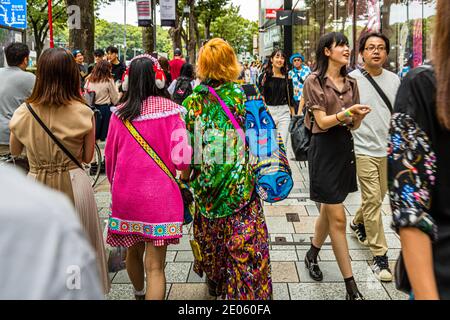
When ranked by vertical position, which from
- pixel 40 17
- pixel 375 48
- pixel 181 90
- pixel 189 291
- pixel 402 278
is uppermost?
pixel 40 17

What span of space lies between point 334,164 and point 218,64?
121 centimetres

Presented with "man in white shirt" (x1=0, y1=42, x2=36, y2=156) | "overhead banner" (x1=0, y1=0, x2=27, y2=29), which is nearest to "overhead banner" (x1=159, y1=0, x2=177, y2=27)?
"overhead banner" (x1=0, y1=0, x2=27, y2=29)

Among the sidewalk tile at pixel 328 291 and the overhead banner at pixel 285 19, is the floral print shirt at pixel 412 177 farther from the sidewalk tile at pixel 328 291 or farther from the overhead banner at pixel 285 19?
the overhead banner at pixel 285 19

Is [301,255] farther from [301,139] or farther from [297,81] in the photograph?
[297,81]

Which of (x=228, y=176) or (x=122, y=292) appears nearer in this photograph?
(x=228, y=176)

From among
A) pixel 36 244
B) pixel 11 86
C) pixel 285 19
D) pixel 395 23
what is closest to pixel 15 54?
pixel 11 86

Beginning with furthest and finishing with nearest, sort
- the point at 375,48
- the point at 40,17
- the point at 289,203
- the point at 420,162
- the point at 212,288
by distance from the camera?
the point at 40,17, the point at 289,203, the point at 375,48, the point at 212,288, the point at 420,162

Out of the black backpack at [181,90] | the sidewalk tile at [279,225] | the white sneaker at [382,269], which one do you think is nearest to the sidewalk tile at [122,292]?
the white sneaker at [382,269]

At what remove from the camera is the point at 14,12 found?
10.9 m

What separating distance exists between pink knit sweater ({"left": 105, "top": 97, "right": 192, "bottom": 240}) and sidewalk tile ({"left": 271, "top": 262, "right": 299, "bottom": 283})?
1.40 metres

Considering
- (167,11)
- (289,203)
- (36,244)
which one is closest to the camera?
(36,244)

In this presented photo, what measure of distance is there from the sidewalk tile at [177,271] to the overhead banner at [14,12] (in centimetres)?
765

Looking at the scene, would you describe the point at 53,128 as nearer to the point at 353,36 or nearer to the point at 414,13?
the point at 414,13
